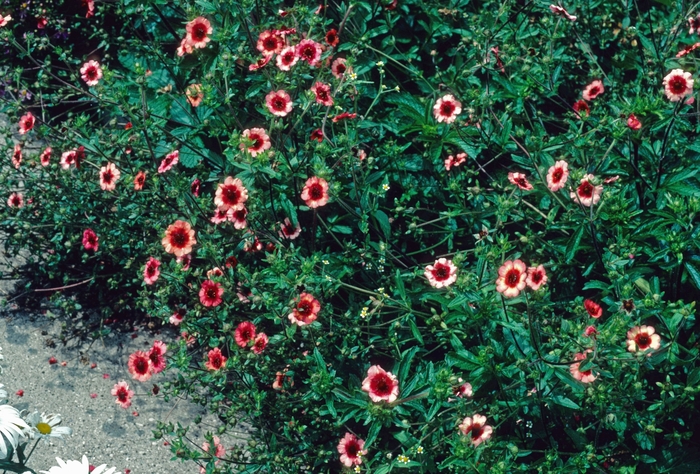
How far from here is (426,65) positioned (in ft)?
13.6

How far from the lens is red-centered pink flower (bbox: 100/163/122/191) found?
350 centimetres

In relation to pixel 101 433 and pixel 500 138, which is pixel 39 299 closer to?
pixel 101 433

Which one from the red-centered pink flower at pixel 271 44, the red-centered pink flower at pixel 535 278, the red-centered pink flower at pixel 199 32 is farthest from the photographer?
the red-centered pink flower at pixel 199 32

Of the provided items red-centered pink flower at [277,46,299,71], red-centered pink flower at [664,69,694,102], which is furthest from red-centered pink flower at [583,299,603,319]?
red-centered pink flower at [277,46,299,71]

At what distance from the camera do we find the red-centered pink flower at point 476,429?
274 centimetres

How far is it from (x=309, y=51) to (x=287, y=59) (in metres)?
0.09

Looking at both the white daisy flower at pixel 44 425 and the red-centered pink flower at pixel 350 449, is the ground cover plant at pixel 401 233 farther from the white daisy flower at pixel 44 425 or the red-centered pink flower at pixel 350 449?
the white daisy flower at pixel 44 425

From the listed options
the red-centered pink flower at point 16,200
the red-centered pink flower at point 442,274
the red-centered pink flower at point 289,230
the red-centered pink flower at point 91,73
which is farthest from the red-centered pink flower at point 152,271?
the red-centered pink flower at point 442,274

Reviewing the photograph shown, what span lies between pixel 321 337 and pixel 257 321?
0.27 meters

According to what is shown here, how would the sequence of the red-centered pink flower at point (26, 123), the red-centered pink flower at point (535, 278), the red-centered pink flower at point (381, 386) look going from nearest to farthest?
the red-centered pink flower at point (535, 278) → the red-centered pink flower at point (381, 386) → the red-centered pink flower at point (26, 123)

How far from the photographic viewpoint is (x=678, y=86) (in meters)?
2.95

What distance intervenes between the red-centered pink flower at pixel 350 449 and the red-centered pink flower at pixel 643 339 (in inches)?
39.4

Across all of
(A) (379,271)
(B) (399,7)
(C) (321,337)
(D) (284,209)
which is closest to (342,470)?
(C) (321,337)

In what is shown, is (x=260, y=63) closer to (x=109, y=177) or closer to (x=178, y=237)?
(x=178, y=237)
